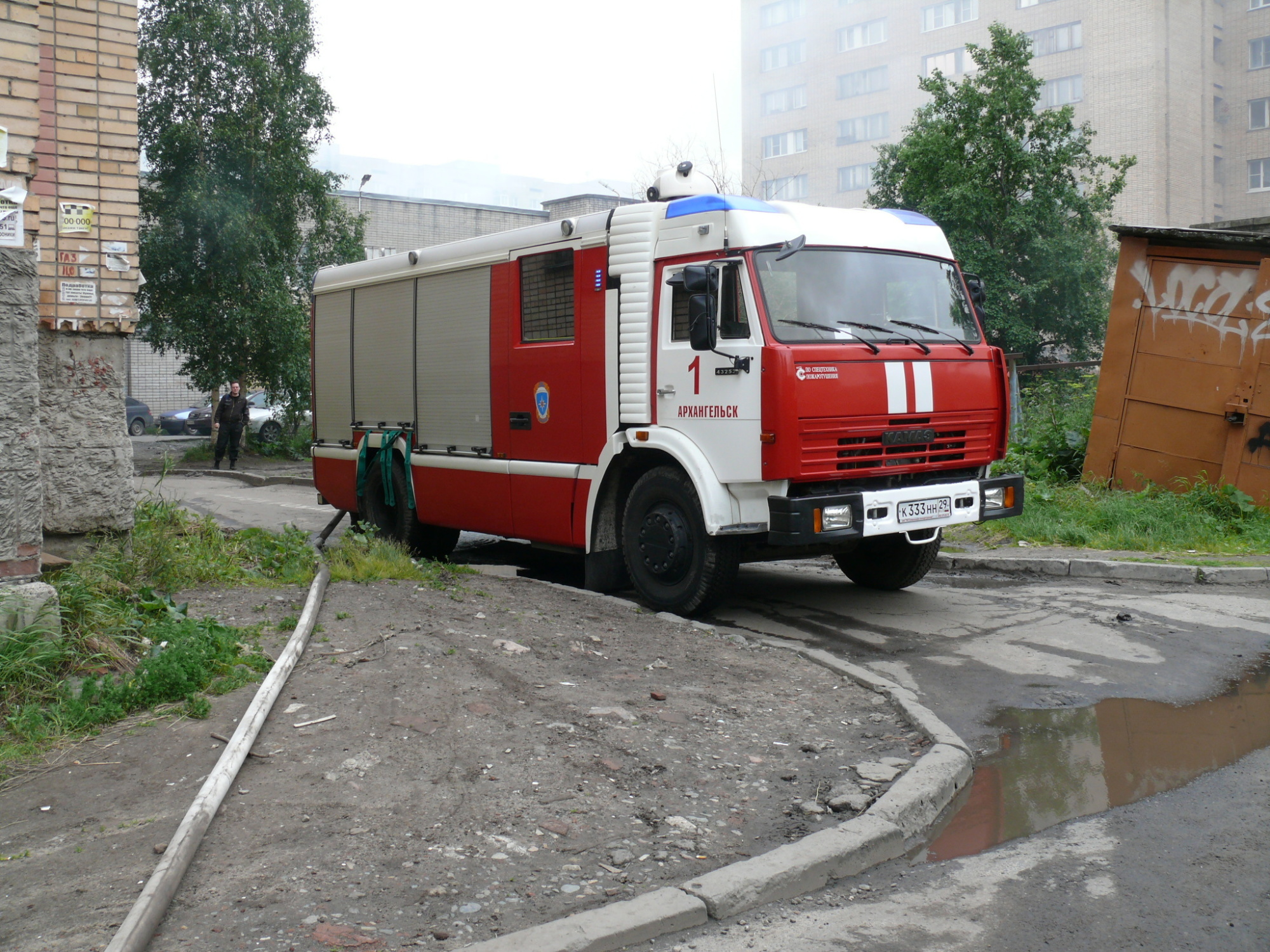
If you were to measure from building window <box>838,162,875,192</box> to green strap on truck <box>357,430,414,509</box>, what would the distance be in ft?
196

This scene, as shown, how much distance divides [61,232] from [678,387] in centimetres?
432

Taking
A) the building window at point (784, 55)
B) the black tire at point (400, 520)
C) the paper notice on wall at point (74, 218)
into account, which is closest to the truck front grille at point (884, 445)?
the black tire at point (400, 520)

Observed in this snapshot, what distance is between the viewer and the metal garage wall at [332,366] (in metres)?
11.2

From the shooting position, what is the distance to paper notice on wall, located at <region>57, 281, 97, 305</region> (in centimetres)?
744

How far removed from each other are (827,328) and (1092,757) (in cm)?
318

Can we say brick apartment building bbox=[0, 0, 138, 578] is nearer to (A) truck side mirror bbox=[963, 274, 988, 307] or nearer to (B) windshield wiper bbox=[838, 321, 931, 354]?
(B) windshield wiper bbox=[838, 321, 931, 354]

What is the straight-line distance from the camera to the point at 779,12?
72.9 m

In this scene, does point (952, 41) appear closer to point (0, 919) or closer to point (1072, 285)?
point (1072, 285)

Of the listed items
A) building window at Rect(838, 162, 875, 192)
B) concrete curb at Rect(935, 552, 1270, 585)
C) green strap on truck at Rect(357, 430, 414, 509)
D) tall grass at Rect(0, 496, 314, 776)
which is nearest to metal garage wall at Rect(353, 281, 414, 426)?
green strap on truck at Rect(357, 430, 414, 509)

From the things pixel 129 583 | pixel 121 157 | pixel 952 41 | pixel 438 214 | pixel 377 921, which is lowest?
pixel 377 921

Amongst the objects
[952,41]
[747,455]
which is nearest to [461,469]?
[747,455]

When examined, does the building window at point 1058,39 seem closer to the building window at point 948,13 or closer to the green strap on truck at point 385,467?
the building window at point 948,13

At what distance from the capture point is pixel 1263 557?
29.4ft

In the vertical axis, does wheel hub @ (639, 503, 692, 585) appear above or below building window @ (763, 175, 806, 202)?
below
